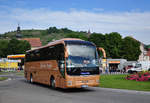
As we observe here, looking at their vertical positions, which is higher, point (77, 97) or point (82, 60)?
point (82, 60)

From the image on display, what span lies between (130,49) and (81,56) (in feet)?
207

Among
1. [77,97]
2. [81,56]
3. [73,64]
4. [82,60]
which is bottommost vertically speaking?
[77,97]

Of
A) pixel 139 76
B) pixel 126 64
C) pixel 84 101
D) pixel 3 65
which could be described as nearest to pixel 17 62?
pixel 3 65

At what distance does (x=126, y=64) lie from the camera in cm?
6162

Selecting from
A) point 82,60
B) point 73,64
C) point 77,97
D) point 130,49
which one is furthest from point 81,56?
point 130,49

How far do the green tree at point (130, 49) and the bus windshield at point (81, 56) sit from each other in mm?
61056

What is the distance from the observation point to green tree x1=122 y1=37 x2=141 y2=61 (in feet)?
249

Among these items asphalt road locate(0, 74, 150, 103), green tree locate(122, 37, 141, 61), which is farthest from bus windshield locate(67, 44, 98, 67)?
green tree locate(122, 37, 141, 61)

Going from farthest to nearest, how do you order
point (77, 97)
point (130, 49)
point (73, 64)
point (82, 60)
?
point (130, 49)
point (82, 60)
point (73, 64)
point (77, 97)

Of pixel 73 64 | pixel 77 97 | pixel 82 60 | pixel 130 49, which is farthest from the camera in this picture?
pixel 130 49

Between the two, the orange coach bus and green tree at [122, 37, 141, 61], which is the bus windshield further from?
green tree at [122, 37, 141, 61]

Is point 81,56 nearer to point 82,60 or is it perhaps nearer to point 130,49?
point 82,60

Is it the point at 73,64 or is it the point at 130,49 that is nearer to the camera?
the point at 73,64

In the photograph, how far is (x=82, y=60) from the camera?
15578 millimetres
